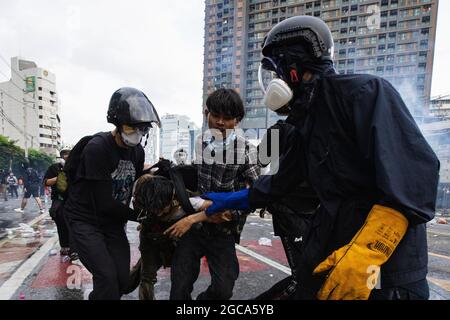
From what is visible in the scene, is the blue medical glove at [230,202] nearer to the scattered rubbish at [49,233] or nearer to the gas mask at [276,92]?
the gas mask at [276,92]

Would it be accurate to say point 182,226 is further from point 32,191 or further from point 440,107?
point 440,107

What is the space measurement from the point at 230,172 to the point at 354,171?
4.34 feet

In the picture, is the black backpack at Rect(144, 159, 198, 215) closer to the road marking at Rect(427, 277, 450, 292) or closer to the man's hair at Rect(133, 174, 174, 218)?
the man's hair at Rect(133, 174, 174, 218)

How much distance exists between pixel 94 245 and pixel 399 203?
2037mm

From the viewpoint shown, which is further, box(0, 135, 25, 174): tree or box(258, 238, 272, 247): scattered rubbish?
box(0, 135, 25, 174): tree

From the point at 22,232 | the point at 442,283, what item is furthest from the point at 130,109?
the point at 22,232

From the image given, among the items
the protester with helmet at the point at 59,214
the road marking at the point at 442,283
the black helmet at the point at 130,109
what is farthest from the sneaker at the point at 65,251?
the road marking at the point at 442,283

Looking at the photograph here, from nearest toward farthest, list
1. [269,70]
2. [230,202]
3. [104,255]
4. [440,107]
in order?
[269,70] < [230,202] < [104,255] < [440,107]

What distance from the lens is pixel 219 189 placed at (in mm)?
2324

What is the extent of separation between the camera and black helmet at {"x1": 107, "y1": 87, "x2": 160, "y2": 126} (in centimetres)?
224

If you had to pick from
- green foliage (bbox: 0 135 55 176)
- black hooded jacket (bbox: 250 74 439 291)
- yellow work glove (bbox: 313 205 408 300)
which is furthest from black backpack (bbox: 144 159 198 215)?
green foliage (bbox: 0 135 55 176)

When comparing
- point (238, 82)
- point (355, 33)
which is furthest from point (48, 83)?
point (355, 33)

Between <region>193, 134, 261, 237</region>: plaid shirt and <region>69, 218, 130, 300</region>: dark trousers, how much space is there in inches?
29.9
